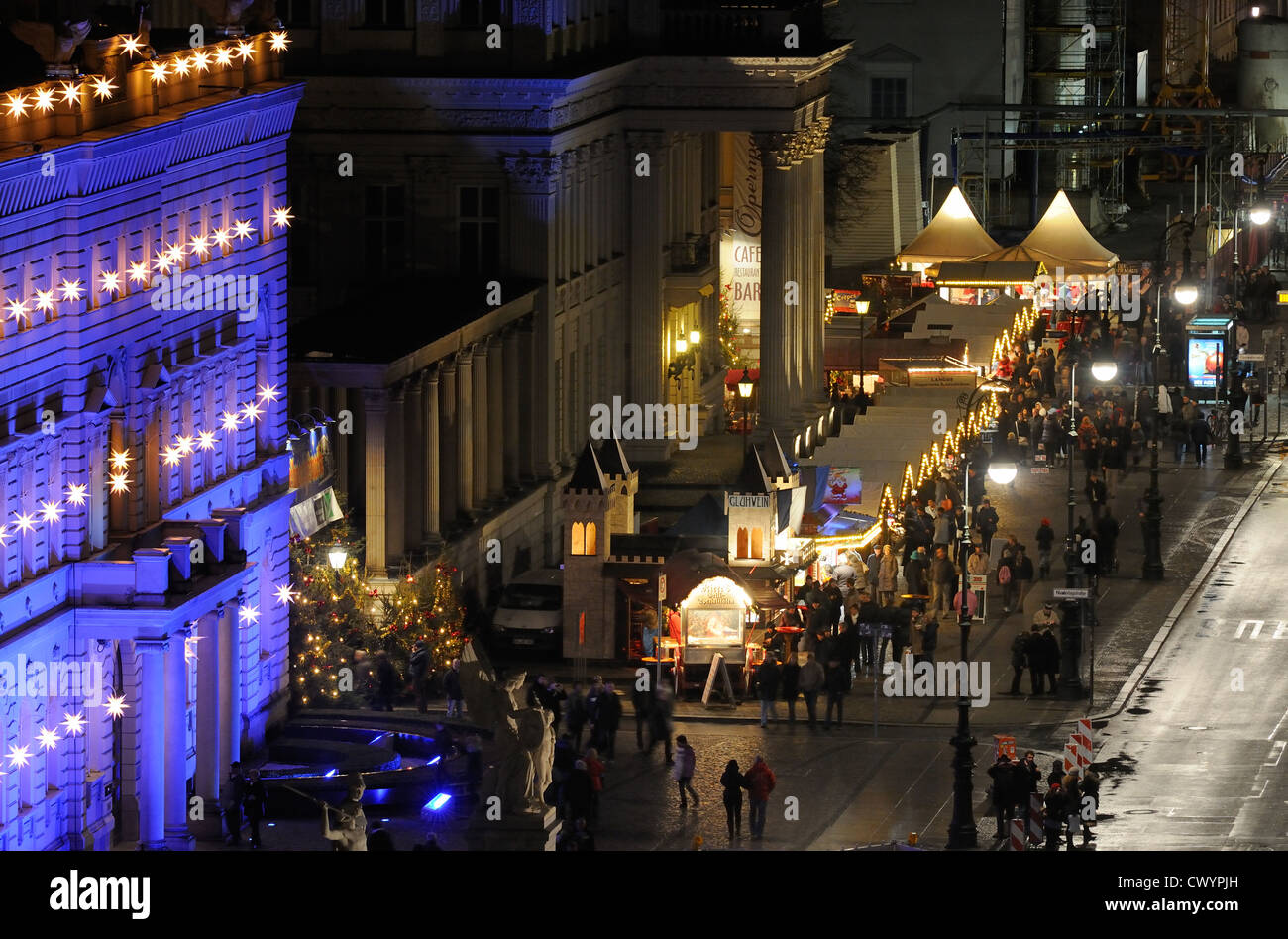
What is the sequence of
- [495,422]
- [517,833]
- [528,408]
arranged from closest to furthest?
1. [517,833]
2. [495,422]
3. [528,408]

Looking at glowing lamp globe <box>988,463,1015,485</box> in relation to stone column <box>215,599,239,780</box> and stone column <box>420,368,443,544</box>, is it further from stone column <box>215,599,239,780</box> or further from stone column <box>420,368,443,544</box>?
stone column <box>215,599,239,780</box>

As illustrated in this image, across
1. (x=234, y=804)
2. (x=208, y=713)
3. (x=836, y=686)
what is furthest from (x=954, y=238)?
(x=234, y=804)

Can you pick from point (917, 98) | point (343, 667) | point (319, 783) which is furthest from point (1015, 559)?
point (917, 98)

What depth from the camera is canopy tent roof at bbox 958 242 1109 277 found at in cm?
8825

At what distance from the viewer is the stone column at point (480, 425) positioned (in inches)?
2564

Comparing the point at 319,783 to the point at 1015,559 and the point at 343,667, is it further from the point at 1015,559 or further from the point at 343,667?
the point at 1015,559

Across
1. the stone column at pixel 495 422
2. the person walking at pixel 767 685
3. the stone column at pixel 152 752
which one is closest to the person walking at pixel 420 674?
the person walking at pixel 767 685

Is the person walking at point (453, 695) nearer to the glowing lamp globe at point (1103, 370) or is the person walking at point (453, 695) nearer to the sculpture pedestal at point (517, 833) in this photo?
the sculpture pedestal at point (517, 833)

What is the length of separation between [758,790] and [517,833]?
6.54 m

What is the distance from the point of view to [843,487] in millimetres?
64688

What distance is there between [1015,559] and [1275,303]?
118 feet

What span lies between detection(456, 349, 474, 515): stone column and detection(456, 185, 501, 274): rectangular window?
14.2 feet

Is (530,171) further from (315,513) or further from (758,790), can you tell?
(758,790)

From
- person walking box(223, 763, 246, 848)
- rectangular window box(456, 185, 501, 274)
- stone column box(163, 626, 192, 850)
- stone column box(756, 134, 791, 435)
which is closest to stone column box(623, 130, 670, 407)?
stone column box(756, 134, 791, 435)
